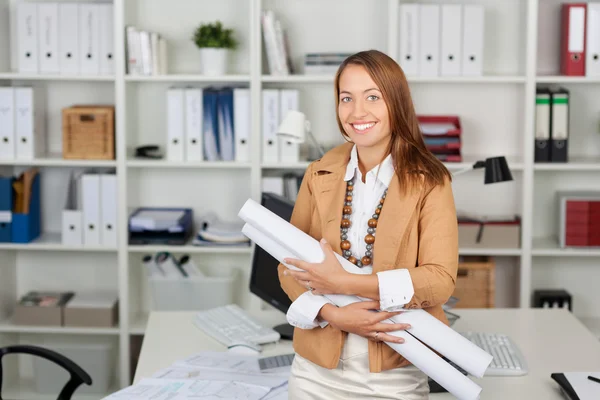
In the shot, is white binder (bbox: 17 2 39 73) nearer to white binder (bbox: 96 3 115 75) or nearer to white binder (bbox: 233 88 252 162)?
white binder (bbox: 96 3 115 75)

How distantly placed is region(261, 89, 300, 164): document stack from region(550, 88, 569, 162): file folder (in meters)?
1.15

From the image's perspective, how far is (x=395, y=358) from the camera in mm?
1779

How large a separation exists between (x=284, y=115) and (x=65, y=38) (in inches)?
42.1

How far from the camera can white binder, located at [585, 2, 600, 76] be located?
380cm

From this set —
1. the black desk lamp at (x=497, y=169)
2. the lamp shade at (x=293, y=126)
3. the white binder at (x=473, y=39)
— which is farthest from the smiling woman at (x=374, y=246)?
the white binder at (x=473, y=39)

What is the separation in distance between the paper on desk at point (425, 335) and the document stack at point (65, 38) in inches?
95.2

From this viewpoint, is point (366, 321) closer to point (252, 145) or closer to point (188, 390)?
point (188, 390)

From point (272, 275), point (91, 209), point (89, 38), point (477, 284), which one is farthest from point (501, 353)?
point (89, 38)

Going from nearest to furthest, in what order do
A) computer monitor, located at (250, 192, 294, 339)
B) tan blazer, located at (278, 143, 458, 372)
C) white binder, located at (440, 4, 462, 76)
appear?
tan blazer, located at (278, 143, 458, 372)
computer monitor, located at (250, 192, 294, 339)
white binder, located at (440, 4, 462, 76)

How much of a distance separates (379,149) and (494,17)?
2466 millimetres

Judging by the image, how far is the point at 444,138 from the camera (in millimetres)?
3881

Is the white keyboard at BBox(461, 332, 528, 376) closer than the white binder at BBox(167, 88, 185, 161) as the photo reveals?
Yes

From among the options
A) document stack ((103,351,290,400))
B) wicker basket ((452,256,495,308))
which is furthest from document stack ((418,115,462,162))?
document stack ((103,351,290,400))

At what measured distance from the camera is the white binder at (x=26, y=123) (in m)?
3.91
